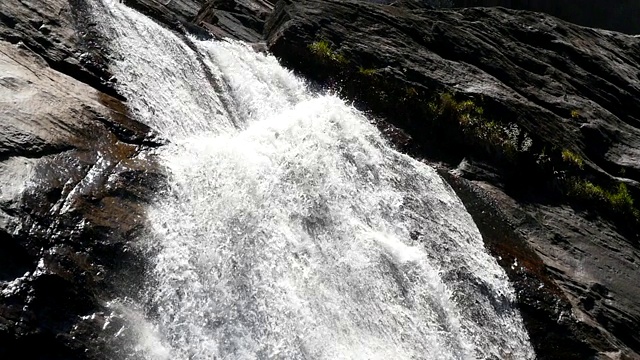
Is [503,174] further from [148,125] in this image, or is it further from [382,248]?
[148,125]

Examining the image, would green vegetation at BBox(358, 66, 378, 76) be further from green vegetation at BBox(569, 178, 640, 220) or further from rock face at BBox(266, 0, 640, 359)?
green vegetation at BBox(569, 178, 640, 220)

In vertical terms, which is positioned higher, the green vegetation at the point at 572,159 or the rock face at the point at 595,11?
the rock face at the point at 595,11

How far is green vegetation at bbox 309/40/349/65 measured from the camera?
54.3 ft

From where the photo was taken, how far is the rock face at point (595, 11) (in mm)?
31906

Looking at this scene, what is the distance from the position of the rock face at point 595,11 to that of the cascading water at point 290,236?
2056 centimetres

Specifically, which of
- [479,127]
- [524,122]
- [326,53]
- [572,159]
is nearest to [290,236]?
[479,127]

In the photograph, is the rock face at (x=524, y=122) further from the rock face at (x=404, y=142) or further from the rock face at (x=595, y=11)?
the rock face at (x=595, y=11)

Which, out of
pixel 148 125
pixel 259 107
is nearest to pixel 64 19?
pixel 148 125

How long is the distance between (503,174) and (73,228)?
1017 cm

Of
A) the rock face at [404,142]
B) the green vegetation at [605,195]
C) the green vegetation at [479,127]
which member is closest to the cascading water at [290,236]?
the rock face at [404,142]

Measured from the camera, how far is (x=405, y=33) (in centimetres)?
1803

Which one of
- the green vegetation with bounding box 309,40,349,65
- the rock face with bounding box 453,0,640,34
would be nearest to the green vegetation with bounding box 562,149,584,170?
the green vegetation with bounding box 309,40,349,65

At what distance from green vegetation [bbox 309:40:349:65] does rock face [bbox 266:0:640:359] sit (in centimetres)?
3

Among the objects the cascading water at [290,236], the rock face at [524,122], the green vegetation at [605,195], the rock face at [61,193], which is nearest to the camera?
the rock face at [61,193]
